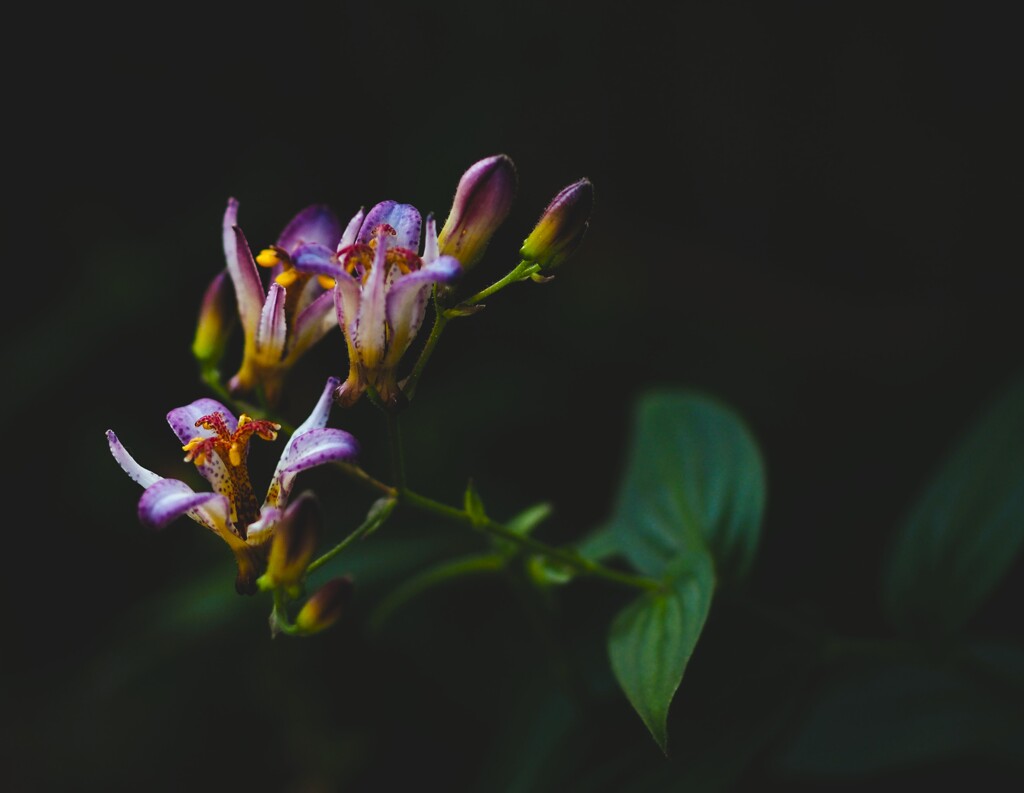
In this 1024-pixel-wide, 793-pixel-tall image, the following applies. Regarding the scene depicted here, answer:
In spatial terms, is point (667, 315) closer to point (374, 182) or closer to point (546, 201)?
point (546, 201)

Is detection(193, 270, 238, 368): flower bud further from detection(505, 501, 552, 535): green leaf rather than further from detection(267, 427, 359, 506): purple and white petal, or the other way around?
detection(505, 501, 552, 535): green leaf

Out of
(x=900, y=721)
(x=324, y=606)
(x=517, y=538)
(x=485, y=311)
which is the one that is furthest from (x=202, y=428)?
(x=485, y=311)

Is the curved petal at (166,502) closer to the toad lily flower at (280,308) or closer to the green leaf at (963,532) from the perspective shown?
the toad lily flower at (280,308)

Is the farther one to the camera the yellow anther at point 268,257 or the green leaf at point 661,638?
the yellow anther at point 268,257

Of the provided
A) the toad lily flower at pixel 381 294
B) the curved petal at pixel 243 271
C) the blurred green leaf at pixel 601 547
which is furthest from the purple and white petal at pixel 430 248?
the blurred green leaf at pixel 601 547

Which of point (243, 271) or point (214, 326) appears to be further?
point (214, 326)

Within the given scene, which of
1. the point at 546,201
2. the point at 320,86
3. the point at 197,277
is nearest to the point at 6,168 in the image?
the point at 197,277

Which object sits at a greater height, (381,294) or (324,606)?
(381,294)

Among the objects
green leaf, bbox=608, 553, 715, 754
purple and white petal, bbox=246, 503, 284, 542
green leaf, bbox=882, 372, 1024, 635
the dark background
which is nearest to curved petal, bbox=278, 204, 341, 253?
purple and white petal, bbox=246, 503, 284, 542

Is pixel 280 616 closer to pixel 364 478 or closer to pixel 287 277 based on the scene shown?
pixel 364 478
